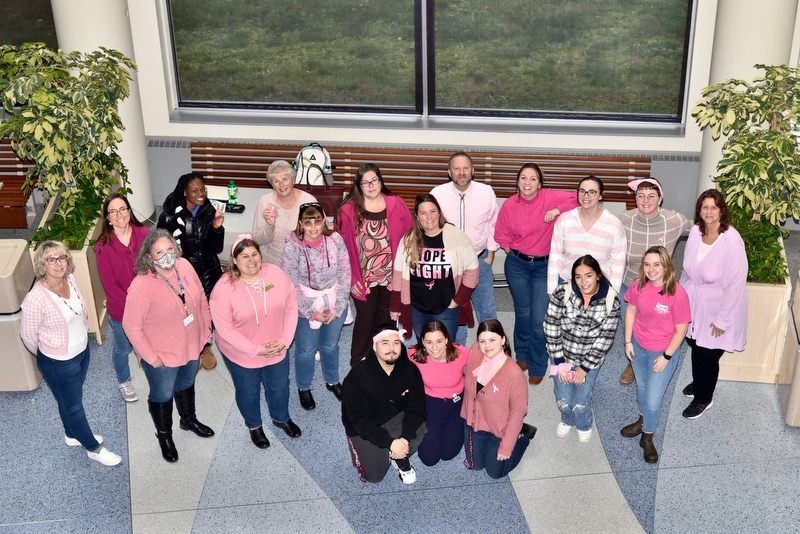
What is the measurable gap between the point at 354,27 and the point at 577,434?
553 centimetres

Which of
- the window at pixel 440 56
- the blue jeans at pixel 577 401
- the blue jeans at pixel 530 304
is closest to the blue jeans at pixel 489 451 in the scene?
the blue jeans at pixel 577 401

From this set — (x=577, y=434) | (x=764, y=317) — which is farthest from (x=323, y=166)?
(x=764, y=317)

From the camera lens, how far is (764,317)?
19.5ft

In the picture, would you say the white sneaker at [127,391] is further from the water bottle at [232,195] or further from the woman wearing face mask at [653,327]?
the woman wearing face mask at [653,327]

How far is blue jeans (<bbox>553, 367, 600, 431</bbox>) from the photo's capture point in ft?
17.3

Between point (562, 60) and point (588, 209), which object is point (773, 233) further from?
point (562, 60)

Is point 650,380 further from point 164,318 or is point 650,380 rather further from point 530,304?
point 164,318

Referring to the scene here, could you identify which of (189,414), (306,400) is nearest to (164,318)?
(189,414)

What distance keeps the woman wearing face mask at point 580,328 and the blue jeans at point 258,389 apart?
1815 mm

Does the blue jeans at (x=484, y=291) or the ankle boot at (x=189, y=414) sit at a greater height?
the blue jeans at (x=484, y=291)

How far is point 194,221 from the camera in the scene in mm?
5652

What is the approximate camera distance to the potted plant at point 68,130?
6.26 meters

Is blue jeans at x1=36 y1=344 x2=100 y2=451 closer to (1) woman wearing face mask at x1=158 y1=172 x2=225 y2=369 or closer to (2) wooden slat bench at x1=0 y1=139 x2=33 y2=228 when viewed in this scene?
(1) woman wearing face mask at x1=158 y1=172 x2=225 y2=369

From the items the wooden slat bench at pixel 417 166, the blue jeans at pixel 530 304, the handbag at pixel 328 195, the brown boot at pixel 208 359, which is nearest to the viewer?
the blue jeans at pixel 530 304
